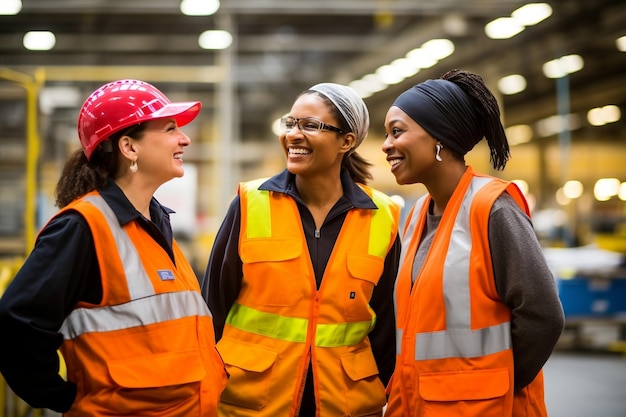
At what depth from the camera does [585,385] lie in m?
7.00

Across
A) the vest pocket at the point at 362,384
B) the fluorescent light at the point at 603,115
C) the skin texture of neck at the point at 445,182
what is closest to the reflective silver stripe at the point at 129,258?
the vest pocket at the point at 362,384

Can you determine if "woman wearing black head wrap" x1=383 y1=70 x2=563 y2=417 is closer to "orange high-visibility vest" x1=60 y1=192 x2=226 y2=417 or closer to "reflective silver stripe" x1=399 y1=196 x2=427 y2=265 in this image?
"reflective silver stripe" x1=399 y1=196 x2=427 y2=265

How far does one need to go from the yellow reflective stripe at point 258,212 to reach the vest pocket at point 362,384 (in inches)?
20.6

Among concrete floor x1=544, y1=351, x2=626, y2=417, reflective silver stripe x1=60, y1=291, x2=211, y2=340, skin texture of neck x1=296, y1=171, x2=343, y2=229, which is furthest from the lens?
A: concrete floor x1=544, y1=351, x2=626, y2=417

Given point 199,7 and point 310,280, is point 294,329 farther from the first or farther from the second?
point 199,7

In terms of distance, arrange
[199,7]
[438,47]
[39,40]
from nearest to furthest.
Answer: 1. [39,40]
2. [199,7]
3. [438,47]

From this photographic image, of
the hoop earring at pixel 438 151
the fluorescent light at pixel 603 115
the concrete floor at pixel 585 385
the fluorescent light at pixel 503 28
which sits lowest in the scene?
the concrete floor at pixel 585 385

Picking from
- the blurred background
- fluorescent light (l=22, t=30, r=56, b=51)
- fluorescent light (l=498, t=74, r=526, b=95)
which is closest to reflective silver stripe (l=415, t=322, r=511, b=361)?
the blurred background

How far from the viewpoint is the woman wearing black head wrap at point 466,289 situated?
2209mm

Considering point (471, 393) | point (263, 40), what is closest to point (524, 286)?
point (471, 393)

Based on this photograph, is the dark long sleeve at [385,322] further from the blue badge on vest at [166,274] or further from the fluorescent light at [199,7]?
the fluorescent light at [199,7]

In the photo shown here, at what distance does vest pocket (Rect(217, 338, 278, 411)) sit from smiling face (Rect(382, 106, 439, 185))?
76 cm

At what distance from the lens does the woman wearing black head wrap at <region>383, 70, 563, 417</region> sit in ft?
7.25

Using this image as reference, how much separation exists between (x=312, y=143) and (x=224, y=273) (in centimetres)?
57
